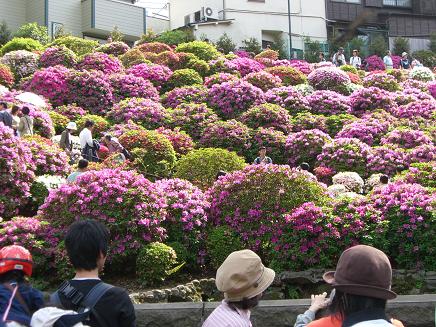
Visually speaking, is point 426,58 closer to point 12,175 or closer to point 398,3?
point 398,3

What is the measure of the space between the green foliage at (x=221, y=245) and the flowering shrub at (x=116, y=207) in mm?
650

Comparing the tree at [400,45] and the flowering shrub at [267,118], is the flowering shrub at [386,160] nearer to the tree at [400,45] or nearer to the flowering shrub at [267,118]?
the flowering shrub at [267,118]

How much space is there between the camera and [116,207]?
8148 millimetres

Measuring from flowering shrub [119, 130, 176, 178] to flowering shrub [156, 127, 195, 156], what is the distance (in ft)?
2.31

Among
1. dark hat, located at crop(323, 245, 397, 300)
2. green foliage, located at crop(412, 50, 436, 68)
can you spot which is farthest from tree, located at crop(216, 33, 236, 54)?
dark hat, located at crop(323, 245, 397, 300)

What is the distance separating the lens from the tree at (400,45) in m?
36.9

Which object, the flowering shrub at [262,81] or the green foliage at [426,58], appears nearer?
the flowering shrub at [262,81]

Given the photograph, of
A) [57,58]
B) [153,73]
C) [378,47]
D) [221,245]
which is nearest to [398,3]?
[378,47]

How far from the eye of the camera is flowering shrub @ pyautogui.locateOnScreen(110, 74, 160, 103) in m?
19.0

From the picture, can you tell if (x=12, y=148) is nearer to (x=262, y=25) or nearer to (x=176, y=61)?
(x=176, y=61)

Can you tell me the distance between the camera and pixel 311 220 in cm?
783

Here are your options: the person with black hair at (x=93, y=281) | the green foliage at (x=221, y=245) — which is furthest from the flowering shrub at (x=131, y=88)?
the person with black hair at (x=93, y=281)

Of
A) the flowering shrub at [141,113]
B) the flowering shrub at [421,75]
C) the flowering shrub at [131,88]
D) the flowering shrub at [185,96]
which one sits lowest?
the flowering shrub at [141,113]

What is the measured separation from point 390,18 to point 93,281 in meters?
38.6
